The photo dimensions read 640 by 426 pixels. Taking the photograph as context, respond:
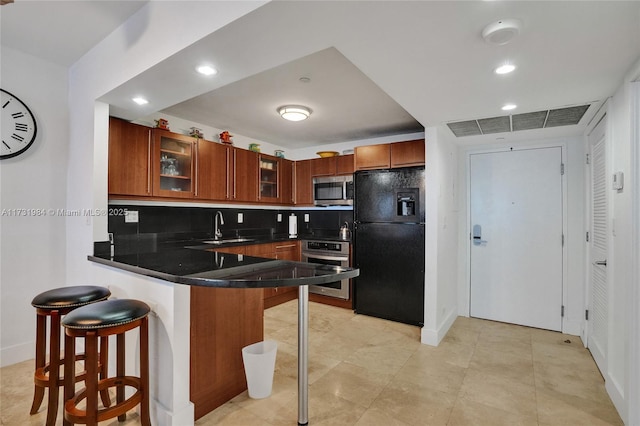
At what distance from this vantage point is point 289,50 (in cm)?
163

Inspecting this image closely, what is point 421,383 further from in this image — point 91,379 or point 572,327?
point 572,327

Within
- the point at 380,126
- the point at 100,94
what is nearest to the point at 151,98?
the point at 100,94

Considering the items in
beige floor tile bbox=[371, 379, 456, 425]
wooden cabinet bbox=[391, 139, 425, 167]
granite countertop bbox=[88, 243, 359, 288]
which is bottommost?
beige floor tile bbox=[371, 379, 456, 425]

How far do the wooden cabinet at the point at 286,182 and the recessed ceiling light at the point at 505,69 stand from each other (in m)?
3.27

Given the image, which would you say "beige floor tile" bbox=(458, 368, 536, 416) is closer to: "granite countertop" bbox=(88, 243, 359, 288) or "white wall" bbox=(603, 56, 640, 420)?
"white wall" bbox=(603, 56, 640, 420)

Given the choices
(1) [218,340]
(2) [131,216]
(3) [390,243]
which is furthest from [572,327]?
(2) [131,216]

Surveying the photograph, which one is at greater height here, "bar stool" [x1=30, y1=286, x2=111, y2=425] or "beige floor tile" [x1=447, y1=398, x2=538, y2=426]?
"bar stool" [x1=30, y1=286, x2=111, y2=425]

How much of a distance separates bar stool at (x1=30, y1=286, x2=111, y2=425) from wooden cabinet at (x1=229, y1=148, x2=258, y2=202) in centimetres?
218

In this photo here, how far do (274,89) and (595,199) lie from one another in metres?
3.00

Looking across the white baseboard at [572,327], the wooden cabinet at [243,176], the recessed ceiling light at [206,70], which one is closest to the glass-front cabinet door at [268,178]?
the wooden cabinet at [243,176]

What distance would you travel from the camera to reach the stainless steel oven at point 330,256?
401cm

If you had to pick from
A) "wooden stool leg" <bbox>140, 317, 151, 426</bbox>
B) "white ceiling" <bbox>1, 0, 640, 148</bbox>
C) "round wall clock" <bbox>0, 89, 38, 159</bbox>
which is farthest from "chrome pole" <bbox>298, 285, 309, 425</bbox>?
"round wall clock" <bbox>0, 89, 38, 159</bbox>

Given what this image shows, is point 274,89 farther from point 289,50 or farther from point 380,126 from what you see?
point 380,126

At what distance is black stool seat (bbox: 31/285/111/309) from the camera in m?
1.77
